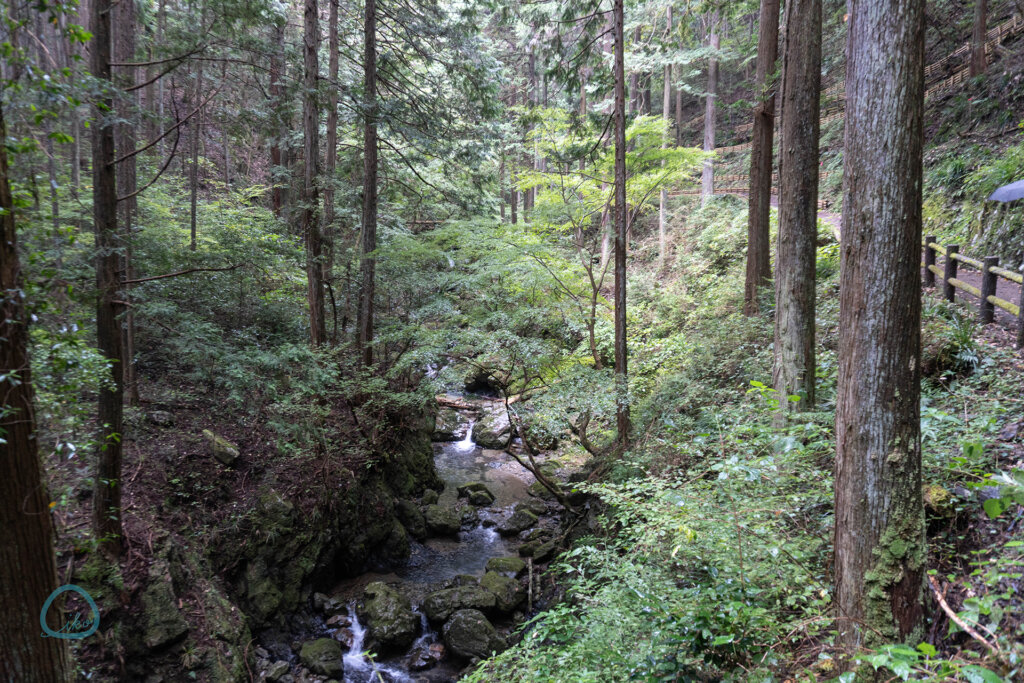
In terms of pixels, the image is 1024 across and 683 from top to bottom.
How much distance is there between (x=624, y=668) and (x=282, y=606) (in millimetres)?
6246

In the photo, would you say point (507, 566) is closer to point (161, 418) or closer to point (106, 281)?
point (161, 418)

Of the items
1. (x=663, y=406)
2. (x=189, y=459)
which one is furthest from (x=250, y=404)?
(x=663, y=406)

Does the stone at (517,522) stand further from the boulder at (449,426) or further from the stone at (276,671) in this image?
the stone at (276,671)

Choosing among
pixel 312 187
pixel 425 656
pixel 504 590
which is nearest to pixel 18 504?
pixel 425 656

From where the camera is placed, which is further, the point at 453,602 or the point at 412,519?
the point at 412,519

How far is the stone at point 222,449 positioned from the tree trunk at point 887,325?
28.0 ft

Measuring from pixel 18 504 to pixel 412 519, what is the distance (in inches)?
351

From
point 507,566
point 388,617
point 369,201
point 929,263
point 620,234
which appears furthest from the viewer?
point 369,201

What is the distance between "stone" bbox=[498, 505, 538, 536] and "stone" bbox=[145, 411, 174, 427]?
6941mm

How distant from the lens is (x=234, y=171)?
70.7 ft

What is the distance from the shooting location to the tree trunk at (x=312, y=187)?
31.7 ft

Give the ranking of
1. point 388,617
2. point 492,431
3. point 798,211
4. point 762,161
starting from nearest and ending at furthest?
point 798,211, point 388,617, point 762,161, point 492,431

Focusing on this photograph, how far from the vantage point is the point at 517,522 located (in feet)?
38.4

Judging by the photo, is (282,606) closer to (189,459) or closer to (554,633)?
(189,459)
